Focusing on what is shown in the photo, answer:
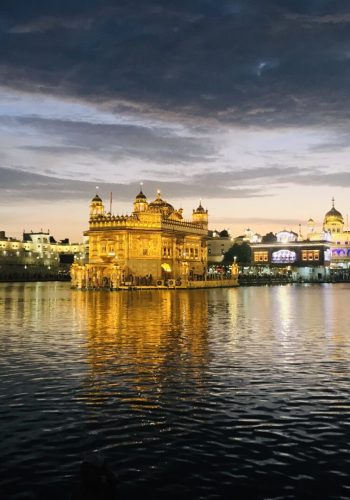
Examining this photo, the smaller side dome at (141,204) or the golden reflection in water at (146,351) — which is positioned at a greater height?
the smaller side dome at (141,204)

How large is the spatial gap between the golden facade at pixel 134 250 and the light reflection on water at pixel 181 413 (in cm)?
8447

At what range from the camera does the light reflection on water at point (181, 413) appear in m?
11.8

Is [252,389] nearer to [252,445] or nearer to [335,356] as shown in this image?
[252,445]

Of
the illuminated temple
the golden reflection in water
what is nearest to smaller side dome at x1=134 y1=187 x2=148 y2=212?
the illuminated temple

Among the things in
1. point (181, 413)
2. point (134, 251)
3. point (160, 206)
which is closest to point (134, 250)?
point (134, 251)

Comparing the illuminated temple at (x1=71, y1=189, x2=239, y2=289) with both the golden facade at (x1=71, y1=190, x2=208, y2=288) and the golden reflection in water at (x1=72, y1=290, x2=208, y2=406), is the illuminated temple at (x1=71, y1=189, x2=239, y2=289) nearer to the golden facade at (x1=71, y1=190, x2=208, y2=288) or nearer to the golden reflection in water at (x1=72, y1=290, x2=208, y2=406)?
A: the golden facade at (x1=71, y1=190, x2=208, y2=288)

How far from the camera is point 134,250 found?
124938 mm

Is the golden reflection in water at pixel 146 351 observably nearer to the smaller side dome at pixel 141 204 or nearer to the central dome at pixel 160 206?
the smaller side dome at pixel 141 204

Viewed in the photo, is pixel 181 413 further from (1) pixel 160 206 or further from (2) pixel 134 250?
(1) pixel 160 206

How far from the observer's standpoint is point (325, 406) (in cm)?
1719

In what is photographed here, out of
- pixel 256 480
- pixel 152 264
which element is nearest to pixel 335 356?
pixel 256 480

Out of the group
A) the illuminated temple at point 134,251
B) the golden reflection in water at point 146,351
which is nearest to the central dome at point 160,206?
the illuminated temple at point 134,251

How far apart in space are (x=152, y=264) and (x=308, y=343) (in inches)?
3845

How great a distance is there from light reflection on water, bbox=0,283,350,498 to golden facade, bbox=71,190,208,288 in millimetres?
84474
